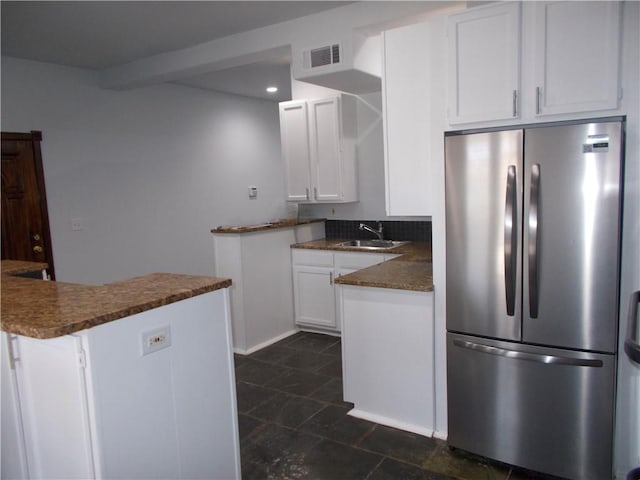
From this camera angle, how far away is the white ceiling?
9.96ft

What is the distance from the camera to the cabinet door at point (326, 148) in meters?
4.46

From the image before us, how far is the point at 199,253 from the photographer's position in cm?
579

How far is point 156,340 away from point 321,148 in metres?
3.15

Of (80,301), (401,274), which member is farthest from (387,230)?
(80,301)

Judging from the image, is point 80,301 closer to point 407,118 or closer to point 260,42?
point 407,118

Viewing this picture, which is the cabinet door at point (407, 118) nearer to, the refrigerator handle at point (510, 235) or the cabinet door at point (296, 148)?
the refrigerator handle at point (510, 235)

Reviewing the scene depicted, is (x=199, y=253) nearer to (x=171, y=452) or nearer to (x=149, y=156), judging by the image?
(x=149, y=156)

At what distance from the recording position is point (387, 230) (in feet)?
15.8

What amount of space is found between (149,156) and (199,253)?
1294mm

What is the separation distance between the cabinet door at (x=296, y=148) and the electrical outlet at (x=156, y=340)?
3053mm

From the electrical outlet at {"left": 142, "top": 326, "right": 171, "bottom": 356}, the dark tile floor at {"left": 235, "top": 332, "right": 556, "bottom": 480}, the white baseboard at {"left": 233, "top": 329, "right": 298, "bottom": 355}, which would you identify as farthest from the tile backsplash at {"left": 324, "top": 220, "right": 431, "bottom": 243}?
the electrical outlet at {"left": 142, "top": 326, "right": 171, "bottom": 356}

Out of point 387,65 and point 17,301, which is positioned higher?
point 387,65

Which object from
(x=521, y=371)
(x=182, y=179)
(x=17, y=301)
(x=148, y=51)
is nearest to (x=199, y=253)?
(x=182, y=179)

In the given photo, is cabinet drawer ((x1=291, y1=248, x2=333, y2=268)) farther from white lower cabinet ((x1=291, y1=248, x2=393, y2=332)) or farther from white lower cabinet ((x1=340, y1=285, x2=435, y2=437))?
white lower cabinet ((x1=340, y1=285, x2=435, y2=437))
